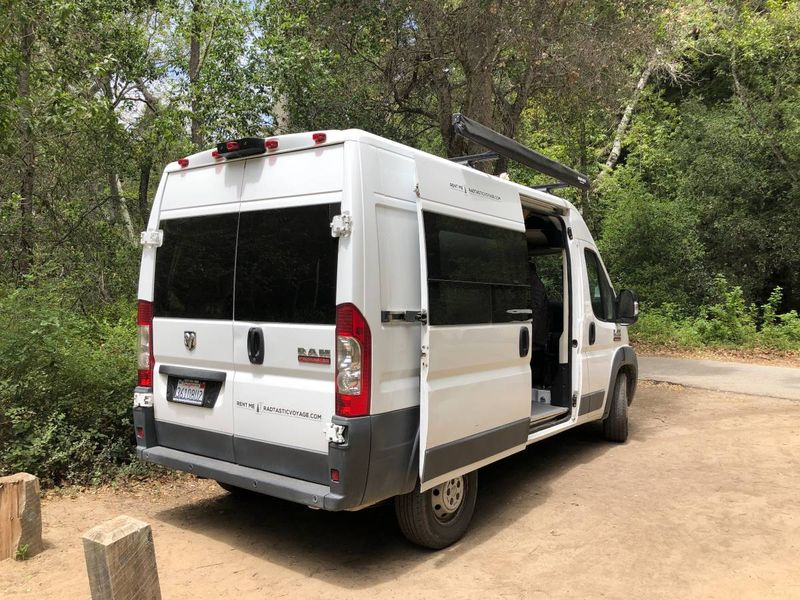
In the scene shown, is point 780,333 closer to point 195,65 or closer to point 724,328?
point 724,328

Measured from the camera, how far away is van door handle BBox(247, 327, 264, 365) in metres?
3.79

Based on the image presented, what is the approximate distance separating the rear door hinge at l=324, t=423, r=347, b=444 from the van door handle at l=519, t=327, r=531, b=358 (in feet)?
6.06

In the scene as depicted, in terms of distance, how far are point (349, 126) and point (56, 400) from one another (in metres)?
6.08

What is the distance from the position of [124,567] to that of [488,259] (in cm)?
289

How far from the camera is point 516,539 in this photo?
171 inches

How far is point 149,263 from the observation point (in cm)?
448

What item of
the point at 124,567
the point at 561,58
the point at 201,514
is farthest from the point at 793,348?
the point at 124,567

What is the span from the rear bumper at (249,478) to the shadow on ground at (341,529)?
1.96 ft

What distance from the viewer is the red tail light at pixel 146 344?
174 inches

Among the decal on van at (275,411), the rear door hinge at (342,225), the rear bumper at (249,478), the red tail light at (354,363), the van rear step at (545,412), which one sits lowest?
the rear bumper at (249,478)

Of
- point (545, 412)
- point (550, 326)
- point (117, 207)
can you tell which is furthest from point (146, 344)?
point (117, 207)

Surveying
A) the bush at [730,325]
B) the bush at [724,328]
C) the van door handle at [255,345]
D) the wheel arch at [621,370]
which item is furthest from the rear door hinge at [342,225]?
the bush at [730,325]

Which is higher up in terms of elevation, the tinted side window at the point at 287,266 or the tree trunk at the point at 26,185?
the tree trunk at the point at 26,185

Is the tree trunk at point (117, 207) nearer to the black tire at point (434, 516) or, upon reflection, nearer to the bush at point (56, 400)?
the bush at point (56, 400)
